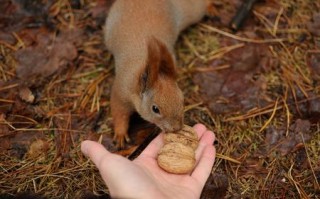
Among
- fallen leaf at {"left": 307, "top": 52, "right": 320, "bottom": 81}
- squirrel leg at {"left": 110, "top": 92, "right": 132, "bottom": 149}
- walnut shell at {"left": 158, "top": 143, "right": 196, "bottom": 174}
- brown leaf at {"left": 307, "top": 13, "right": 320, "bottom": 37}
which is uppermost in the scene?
brown leaf at {"left": 307, "top": 13, "right": 320, "bottom": 37}

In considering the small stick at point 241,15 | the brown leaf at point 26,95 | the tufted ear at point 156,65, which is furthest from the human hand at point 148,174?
the small stick at point 241,15

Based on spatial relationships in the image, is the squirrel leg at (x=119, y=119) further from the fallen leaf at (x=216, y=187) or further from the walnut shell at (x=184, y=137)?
the fallen leaf at (x=216, y=187)

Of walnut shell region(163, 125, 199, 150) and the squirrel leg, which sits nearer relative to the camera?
walnut shell region(163, 125, 199, 150)

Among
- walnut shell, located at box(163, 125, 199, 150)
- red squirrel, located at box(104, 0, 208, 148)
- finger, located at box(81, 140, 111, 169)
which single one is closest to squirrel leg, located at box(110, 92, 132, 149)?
red squirrel, located at box(104, 0, 208, 148)

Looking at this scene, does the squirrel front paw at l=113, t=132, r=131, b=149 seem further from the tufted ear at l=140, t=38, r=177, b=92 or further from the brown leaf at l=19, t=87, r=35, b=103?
the brown leaf at l=19, t=87, r=35, b=103

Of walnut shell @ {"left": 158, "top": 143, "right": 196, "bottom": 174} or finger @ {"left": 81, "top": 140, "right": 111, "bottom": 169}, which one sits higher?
finger @ {"left": 81, "top": 140, "right": 111, "bottom": 169}

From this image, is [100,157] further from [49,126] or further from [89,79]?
[89,79]
